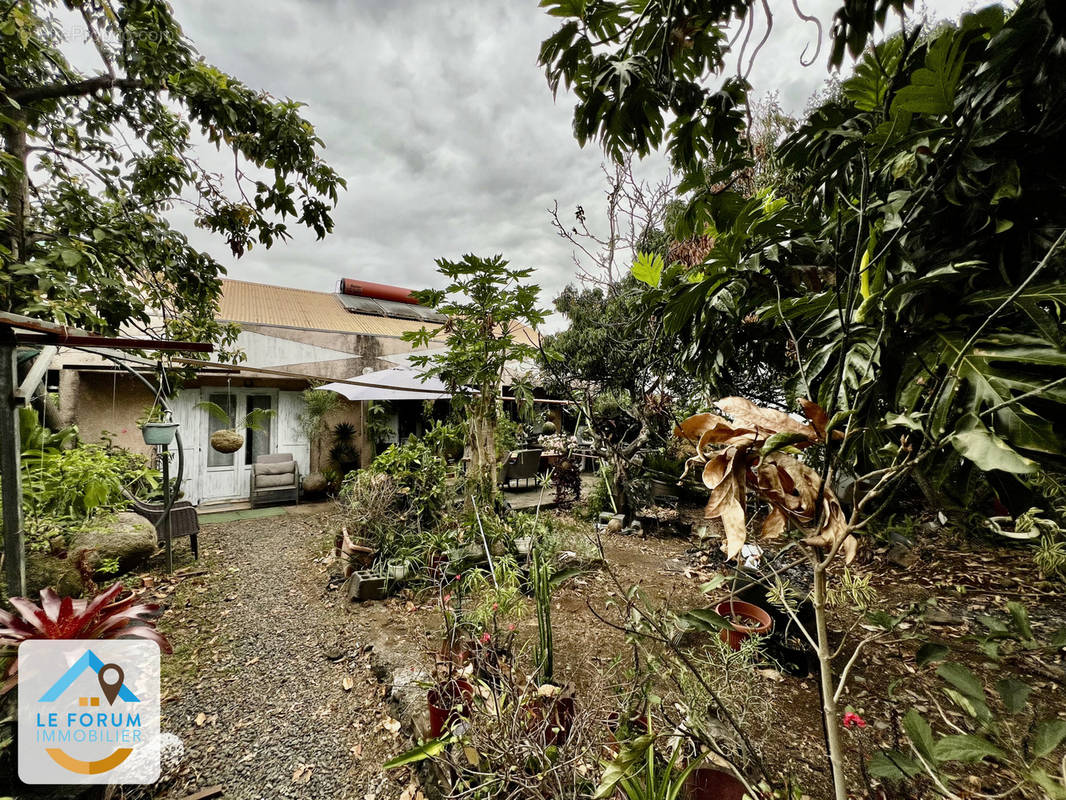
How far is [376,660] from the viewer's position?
3.31 meters

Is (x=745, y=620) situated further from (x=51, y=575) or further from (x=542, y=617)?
(x=51, y=575)

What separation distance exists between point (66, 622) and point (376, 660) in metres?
1.95

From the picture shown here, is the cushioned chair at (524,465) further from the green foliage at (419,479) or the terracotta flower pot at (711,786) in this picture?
the terracotta flower pot at (711,786)

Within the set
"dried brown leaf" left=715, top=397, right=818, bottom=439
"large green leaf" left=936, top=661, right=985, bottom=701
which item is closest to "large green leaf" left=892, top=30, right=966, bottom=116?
"dried brown leaf" left=715, top=397, right=818, bottom=439

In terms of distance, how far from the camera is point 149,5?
3.08 m

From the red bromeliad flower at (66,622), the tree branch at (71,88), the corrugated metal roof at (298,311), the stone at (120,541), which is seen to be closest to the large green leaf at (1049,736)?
the red bromeliad flower at (66,622)

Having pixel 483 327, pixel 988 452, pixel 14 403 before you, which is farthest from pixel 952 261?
pixel 14 403

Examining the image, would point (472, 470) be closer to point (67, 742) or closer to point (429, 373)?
point (429, 373)

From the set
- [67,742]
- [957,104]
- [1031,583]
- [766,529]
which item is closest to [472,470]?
[67,742]

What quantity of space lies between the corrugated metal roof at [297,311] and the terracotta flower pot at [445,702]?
31.1 feet

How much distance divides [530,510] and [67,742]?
535 centimetres

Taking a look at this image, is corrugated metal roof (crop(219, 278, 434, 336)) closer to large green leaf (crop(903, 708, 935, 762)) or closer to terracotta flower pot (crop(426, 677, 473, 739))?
terracotta flower pot (crop(426, 677, 473, 739))

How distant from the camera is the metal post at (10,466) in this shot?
7.14 feet

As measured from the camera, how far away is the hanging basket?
18.7 feet
